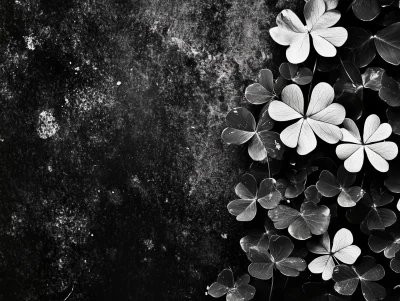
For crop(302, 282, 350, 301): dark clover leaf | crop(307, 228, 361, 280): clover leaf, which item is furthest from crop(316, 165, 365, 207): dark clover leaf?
crop(302, 282, 350, 301): dark clover leaf

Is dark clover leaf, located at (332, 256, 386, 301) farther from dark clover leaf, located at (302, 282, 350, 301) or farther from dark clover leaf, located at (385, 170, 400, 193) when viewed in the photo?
dark clover leaf, located at (385, 170, 400, 193)

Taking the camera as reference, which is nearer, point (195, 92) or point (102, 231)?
point (195, 92)

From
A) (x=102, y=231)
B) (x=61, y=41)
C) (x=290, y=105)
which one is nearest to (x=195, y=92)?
(x=290, y=105)

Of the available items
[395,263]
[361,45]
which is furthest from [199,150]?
[395,263]

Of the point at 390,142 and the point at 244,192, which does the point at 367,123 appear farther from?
the point at 244,192

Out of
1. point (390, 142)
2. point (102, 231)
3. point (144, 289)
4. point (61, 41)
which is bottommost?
point (144, 289)

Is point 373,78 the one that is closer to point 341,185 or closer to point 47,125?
point 341,185

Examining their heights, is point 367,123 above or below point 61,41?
below
